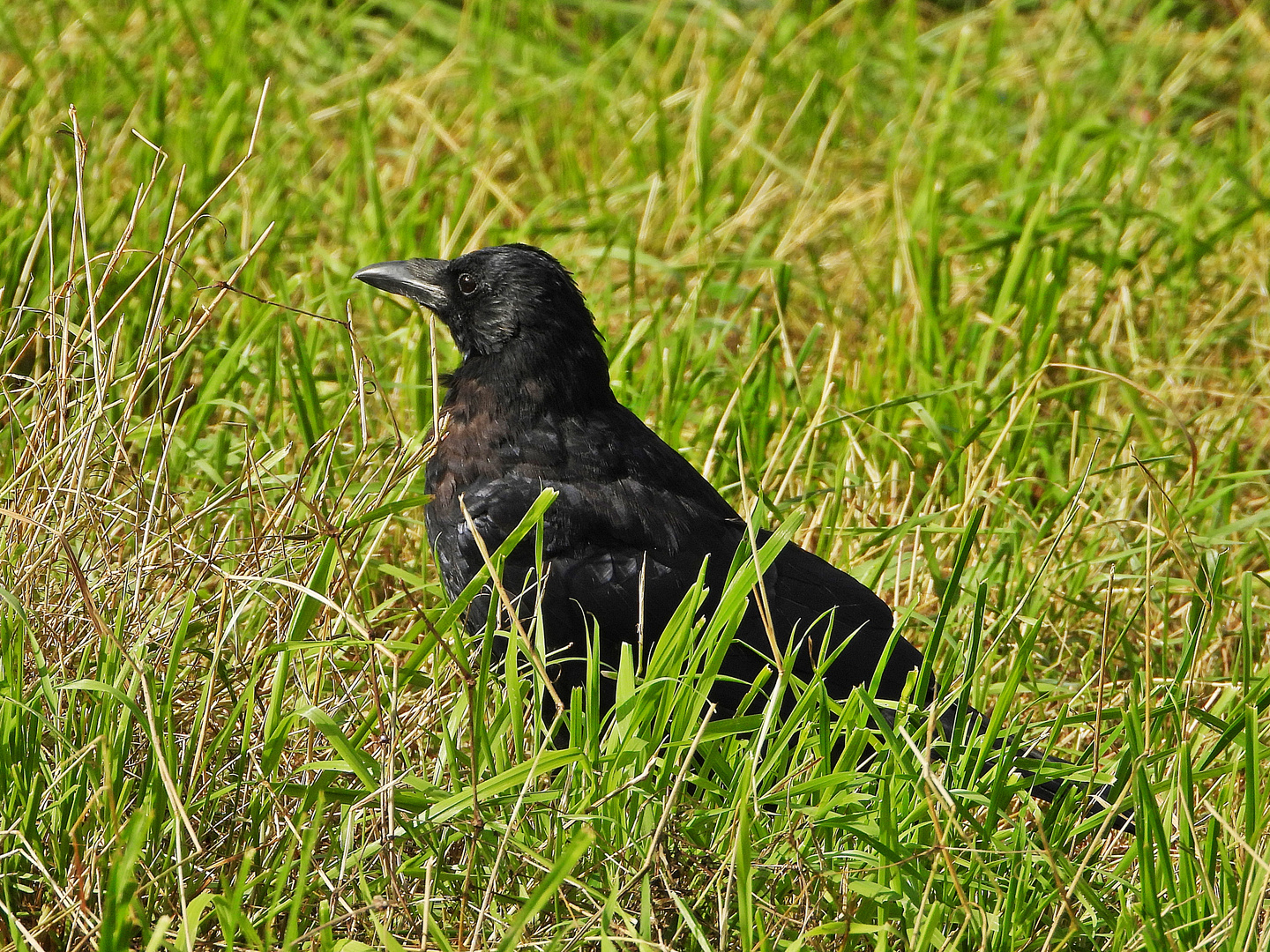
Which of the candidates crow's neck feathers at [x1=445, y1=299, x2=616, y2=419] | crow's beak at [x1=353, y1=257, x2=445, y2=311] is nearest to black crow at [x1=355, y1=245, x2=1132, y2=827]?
crow's neck feathers at [x1=445, y1=299, x2=616, y2=419]

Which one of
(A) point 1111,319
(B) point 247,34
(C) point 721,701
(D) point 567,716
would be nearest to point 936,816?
(D) point 567,716

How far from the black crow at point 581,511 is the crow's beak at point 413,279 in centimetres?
10

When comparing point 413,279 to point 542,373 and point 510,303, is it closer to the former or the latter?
point 510,303

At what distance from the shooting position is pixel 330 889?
5.70ft

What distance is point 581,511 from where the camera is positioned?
8.28ft

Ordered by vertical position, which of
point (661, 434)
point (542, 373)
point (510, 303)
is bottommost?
point (661, 434)

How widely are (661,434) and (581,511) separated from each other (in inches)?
30.5

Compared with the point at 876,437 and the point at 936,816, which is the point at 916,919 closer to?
the point at 936,816

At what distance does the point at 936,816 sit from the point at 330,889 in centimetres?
79

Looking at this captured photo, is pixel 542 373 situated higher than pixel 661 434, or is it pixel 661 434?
pixel 542 373

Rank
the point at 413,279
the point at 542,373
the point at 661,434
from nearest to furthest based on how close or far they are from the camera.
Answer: the point at 542,373, the point at 413,279, the point at 661,434

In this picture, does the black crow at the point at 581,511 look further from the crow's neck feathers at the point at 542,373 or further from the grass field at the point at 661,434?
the grass field at the point at 661,434

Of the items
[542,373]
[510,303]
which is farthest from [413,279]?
[542,373]

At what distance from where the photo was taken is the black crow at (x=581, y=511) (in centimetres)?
248
